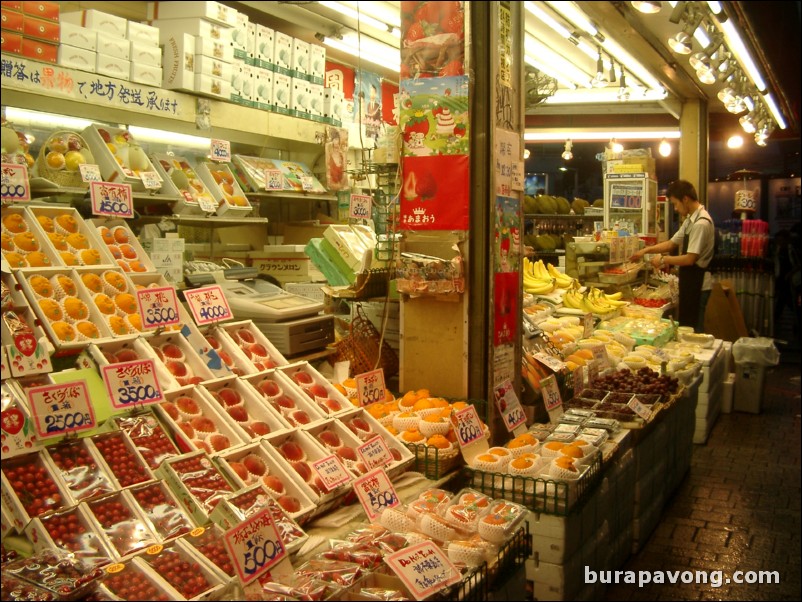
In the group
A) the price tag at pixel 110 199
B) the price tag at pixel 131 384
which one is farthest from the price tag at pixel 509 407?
the price tag at pixel 110 199

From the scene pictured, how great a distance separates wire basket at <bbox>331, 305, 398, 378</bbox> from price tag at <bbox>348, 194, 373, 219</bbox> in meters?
0.64

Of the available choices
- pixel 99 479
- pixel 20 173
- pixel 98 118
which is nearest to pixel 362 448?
pixel 99 479

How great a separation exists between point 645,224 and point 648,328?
2882 millimetres

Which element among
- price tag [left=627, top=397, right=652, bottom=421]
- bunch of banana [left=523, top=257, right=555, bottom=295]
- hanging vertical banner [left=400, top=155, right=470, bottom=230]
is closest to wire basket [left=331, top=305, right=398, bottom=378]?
hanging vertical banner [left=400, top=155, right=470, bottom=230]

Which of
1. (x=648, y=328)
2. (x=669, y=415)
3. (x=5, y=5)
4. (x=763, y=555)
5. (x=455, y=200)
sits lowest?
(x=763, y=555)

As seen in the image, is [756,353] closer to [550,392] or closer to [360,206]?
[550,392]

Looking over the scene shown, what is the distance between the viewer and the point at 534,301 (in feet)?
20.5

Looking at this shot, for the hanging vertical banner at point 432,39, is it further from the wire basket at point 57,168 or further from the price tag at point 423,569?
the wire basket at point 57,168

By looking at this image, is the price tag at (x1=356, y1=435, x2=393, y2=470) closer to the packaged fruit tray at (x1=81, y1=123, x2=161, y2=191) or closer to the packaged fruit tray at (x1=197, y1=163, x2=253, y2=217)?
the packaged fruit tray at (x1=81, y1=123, x2=161, y2=191)

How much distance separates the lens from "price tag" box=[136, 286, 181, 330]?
118 inches

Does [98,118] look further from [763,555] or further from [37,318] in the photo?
[763,555]

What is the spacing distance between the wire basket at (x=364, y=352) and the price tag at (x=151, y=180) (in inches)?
77.0

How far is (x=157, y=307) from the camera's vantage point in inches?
120

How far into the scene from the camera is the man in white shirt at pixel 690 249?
7594 millimetres
